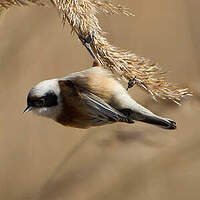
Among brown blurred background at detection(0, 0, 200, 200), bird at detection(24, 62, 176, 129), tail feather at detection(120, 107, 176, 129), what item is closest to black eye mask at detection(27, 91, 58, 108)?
bird at detection(24, 62, 176, 129)

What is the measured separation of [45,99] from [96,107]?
0.25 feet

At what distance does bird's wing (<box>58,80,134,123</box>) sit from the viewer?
532 millimetres

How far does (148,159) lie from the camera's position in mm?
1399

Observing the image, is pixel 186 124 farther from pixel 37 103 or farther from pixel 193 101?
pixel 37 103

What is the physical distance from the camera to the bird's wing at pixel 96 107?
532 mm

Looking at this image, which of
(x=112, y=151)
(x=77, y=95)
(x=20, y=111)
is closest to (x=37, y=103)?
(x=77, y=95)

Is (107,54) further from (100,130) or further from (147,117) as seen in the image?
(100,130)

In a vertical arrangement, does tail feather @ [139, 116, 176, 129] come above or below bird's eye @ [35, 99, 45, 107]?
below

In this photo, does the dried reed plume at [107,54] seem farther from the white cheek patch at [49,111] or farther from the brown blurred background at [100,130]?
the brown blurred background at [100,130]

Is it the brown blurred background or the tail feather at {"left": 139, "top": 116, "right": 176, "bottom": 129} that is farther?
the brown blurred background

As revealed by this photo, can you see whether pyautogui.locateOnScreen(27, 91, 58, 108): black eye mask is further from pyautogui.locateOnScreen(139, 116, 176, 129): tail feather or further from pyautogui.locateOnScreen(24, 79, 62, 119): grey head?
pyautogui.locateOnScreen(139, 116, 176, 129): tail feather

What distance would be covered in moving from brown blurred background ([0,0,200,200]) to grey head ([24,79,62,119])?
622 millimetres

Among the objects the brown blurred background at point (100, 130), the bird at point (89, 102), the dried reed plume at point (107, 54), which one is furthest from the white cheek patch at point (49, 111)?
the brown blurred background at point (100, 130)

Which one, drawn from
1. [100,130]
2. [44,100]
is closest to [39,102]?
[44,100]
